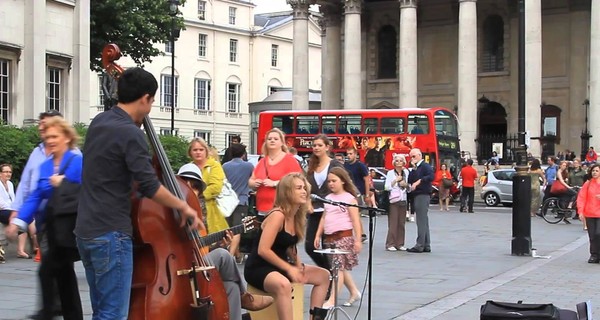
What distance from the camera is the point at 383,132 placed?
39.9 m


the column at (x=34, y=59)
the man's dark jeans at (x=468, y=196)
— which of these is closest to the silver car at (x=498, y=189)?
the man's dark jeans at (x=468, y=196)

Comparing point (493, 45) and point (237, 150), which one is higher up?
point (493, 45)

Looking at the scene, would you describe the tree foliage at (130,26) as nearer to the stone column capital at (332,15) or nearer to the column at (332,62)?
the column at (332,62)

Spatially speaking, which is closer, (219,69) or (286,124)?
(286,124)

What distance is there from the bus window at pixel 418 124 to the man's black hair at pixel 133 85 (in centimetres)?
3419

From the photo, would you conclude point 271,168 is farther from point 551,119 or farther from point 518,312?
point 551,119

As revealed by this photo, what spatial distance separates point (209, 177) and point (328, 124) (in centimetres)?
3027

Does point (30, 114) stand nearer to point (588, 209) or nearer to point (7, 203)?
point (7, 203)

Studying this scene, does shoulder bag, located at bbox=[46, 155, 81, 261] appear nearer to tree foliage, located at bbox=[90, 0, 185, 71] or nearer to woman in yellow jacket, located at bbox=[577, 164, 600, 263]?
woman in yellow jacket, located at bbox=[577, 164, 600, 263]

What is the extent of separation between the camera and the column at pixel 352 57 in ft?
170

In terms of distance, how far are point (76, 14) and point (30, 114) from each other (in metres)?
2.90

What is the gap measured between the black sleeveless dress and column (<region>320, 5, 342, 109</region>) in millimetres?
49812

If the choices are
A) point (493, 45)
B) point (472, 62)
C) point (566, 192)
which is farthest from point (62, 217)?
point (493, 45)

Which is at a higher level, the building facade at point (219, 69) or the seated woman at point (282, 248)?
the building facade at point (219, 69)
